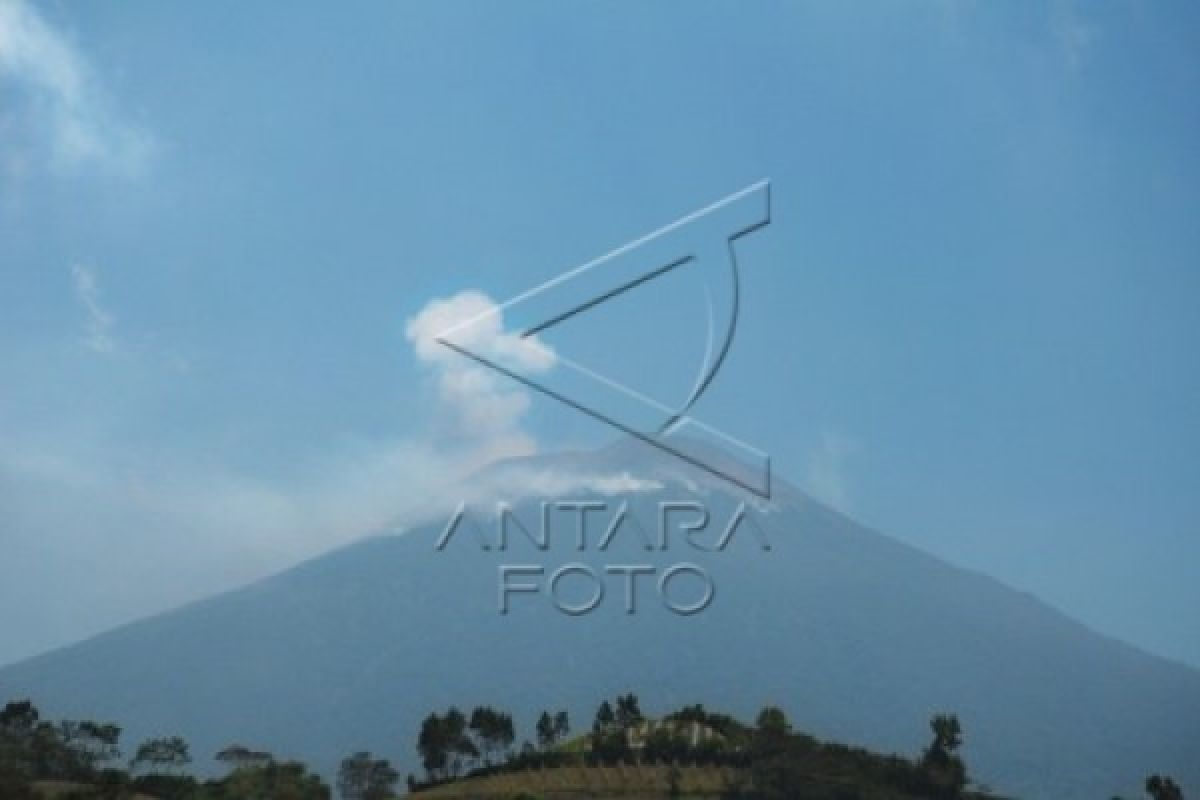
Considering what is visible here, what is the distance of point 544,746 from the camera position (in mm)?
118750

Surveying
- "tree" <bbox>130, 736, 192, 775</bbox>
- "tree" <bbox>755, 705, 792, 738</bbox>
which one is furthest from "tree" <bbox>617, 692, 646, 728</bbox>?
"tree" <bbox>130, 736, 192, 775</bbox>

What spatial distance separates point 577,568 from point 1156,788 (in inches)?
2608

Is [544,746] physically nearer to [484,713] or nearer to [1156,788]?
[484,713]

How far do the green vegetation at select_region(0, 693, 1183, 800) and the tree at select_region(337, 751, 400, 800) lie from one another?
192mm

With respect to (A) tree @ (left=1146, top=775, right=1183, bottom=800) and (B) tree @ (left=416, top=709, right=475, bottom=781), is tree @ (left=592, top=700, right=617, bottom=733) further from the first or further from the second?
(A) tree @ (left=1146, top=775, right=1183, bottom=800)

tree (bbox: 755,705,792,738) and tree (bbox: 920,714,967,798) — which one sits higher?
tree (bbox: 755,705,792,738)

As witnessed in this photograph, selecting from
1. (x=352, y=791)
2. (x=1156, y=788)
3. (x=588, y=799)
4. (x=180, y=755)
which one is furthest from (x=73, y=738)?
(x=1156, y=788)

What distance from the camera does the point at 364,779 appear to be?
12000 cm

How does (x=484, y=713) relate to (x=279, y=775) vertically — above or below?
above

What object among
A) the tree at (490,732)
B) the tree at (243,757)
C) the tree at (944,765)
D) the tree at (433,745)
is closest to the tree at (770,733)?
the tree at (944,765)

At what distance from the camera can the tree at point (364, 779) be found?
11850 centimetres

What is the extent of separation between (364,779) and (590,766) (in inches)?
1000

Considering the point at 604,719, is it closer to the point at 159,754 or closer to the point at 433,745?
the point at 433,745

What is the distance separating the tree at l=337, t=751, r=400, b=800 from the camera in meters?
118
